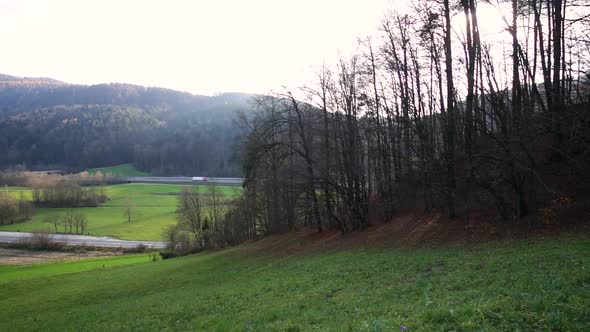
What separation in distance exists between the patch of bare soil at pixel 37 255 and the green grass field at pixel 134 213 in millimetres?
12948

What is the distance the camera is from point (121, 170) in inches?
6053

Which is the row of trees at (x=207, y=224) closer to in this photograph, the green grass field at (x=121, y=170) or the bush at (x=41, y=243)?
the bush at (x=41, y=243)

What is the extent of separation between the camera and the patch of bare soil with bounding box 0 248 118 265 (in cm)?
5597

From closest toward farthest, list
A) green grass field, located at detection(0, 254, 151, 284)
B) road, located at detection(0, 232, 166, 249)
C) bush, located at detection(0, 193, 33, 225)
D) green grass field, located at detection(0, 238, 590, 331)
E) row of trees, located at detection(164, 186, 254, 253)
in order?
green grass field, located at detection(0, 238, 590, 331), green grass field, located at detection(0, 254, 151, 284), row of trees, located at detection(164, 186, 254, 253), road, located at detection(0, 232, 166, 249), bush, located at detection(0, 193, 33, 225)

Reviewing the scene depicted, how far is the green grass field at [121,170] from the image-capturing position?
150 metres

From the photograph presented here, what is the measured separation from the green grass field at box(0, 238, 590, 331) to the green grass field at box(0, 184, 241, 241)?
149 ft

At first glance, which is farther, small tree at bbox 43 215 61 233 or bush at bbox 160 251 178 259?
small tree at bbox 43 215 61 233

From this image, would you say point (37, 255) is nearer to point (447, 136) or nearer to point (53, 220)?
point (53, 220)

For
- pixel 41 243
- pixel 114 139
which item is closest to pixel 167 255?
pixel 41 243

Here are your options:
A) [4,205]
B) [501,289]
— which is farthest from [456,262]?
[4,205]

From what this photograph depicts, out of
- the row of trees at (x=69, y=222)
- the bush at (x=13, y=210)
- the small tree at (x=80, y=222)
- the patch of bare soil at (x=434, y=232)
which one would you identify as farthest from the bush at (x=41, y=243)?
the patch of bare soil at (x=434, y=232)

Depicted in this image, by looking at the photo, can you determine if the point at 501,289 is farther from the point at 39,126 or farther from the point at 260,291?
the point at 39,126

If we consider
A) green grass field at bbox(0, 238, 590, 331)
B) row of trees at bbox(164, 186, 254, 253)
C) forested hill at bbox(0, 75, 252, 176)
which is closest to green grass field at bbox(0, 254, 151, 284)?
row of trees at bbox(164, 186, 254, 253)

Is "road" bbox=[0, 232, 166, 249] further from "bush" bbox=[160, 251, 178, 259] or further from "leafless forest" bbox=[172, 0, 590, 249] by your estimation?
"leafless forest" bbox=[172, 0, 590, 249]
